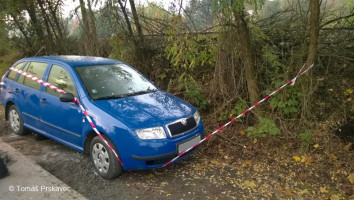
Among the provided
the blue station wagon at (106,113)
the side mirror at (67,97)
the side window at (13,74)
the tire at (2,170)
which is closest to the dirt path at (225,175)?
the blue station wagon at (106,113)

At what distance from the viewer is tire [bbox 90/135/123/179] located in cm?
362

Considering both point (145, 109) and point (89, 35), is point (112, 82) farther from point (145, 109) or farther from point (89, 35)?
point (89, 35)

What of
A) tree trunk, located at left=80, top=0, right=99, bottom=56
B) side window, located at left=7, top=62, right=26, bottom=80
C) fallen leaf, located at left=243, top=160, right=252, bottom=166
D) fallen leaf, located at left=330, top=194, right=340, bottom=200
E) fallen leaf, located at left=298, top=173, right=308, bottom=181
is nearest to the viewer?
fallen leaf, located at left=330, top=194, right=340, bottom=200

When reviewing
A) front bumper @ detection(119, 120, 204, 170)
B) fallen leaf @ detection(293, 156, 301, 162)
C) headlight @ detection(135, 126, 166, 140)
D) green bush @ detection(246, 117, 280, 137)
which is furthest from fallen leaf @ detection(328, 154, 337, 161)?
headlight @ detection(135, 126, 166, 140)

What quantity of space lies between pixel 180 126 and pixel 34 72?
2870mm

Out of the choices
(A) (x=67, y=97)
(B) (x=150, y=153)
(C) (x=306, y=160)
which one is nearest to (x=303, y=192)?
(C) (x=306, y=160)

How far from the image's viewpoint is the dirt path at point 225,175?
3477mm

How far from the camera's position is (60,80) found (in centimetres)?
436

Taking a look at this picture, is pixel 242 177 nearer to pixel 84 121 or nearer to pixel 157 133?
pixel 157 133

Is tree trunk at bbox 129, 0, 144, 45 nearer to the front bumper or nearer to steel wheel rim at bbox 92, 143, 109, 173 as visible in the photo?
steel wheel rim at bbox 92, 143, 109, 173

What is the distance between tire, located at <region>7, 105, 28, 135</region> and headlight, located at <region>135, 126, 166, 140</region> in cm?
292

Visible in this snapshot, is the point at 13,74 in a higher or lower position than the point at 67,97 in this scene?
higher

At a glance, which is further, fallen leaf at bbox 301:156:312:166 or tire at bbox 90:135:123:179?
fallen leaf at bbox 301:156:312:166

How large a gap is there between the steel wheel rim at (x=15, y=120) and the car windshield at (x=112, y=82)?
1.89m
